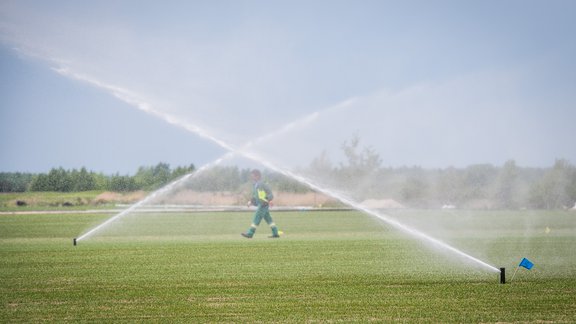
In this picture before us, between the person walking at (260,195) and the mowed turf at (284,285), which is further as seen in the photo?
the person walking at (260,195)

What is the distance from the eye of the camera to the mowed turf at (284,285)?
10.1 meters

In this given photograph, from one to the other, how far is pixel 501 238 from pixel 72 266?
1557cm

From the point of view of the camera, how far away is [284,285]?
12898mm

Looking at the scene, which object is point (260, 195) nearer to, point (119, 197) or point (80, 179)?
point (119, 197)

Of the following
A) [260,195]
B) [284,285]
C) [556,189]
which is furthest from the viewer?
[556,189]

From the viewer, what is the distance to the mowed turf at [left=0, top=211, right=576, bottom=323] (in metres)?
10.1

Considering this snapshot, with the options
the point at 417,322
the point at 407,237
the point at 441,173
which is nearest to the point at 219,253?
the point at 407,237

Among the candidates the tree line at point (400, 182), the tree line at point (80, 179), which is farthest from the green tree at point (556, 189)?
the tree line at point (80, 179)

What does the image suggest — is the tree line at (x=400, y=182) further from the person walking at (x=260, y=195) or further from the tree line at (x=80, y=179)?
the person walking at (x=260, y=195)

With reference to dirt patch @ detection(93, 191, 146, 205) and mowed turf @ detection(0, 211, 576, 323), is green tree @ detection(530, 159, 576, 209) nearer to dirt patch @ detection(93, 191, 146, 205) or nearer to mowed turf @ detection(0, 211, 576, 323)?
dirt patch @ detection(93, 191, 146, 205)

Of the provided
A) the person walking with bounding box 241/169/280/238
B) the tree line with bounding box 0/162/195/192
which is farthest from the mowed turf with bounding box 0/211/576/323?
the tree line with bounding box 0/162/195/192

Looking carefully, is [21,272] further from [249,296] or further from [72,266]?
[249,296]

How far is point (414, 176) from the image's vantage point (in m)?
80.5

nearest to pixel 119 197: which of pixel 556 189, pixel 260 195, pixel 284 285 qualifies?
pixel 556 189
